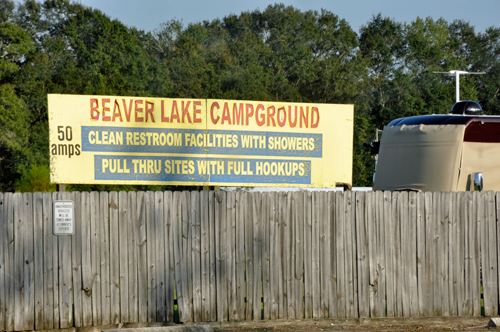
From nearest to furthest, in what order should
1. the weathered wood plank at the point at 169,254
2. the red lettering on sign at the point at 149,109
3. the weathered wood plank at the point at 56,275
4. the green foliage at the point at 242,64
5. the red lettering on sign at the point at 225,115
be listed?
the weathered wood plank at the point at 56,275 → the weathered wood plank at the point at 169,254 → the red lettering on sign at the point at 149,109 → the red lettering on sign at the point at 225,115 → the green foliage at the point at 242,64

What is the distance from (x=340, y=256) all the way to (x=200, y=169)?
2.48 meters

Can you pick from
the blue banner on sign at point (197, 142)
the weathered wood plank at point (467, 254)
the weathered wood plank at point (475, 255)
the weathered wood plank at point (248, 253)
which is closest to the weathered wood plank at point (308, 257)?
the weathered wood plank at point (248, 253)

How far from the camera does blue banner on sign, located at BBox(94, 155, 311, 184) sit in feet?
27.3

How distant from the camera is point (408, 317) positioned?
785 centimetres

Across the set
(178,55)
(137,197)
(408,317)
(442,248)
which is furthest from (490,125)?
(178,55)

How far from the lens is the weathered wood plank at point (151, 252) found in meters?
7.45

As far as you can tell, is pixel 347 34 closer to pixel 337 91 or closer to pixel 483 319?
pixel 337 91

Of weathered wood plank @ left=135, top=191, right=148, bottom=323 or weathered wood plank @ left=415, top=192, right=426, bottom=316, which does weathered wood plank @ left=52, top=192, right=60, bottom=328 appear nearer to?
weathered wood plank @ left=135, top=191, right=148, bottom=323

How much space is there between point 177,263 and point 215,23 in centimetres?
6549

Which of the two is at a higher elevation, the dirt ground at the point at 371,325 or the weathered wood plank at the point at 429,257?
the weathered wood plank at the point at 429,257

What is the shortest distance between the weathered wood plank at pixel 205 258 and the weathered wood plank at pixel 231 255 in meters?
0.28

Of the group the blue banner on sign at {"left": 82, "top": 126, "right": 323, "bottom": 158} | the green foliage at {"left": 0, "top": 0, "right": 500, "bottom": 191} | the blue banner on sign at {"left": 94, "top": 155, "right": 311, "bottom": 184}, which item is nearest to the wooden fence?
the blue banner on sign at {"left": 94, "top": 155, "right": 311, "bottom": 184}

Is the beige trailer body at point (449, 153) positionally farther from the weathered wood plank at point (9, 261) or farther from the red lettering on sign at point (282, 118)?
the weathered wood plank at point (9, 261)

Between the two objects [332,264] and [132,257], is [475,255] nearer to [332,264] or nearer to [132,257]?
[332,264]
